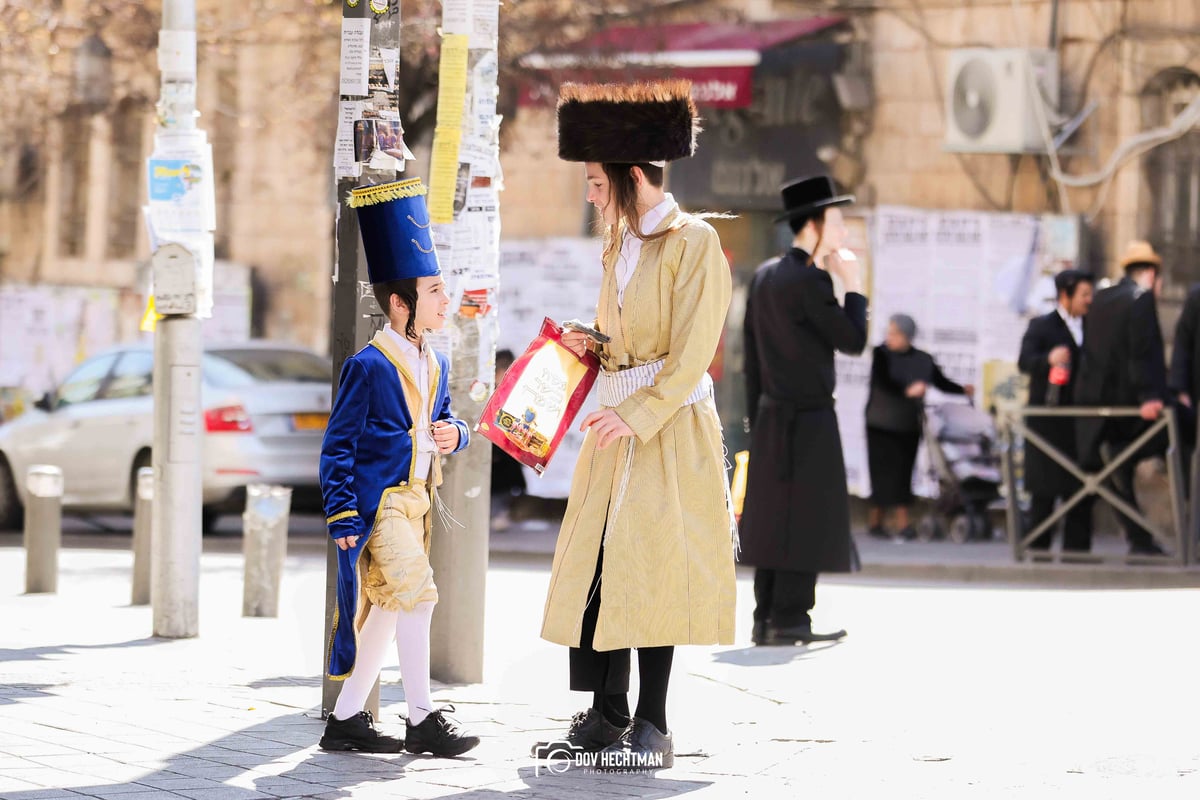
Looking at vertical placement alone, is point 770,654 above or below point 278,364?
below

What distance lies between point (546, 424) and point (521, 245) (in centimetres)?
1288

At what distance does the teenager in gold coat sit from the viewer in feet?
20.4

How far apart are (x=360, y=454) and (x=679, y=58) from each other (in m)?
12.8

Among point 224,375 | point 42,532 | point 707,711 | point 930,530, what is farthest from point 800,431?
point 224,375

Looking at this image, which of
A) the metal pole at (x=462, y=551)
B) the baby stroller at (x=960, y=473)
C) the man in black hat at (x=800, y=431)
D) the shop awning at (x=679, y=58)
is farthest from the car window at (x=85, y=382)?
the metal pole at (x=462, y=551)

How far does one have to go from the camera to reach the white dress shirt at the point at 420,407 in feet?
20.6

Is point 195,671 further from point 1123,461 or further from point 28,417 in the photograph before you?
point 28,417

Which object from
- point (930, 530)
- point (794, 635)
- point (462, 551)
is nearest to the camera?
point (462, 551)

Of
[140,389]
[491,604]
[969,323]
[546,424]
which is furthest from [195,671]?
[969,323]

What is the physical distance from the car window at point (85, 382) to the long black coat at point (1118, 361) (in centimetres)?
794

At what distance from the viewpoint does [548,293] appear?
1888 centimetres

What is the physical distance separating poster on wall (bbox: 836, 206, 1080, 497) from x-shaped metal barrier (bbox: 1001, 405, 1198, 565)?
2.91 metres

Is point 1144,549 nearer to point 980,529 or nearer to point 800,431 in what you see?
point 980,529

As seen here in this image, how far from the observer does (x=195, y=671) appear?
8.19 m
